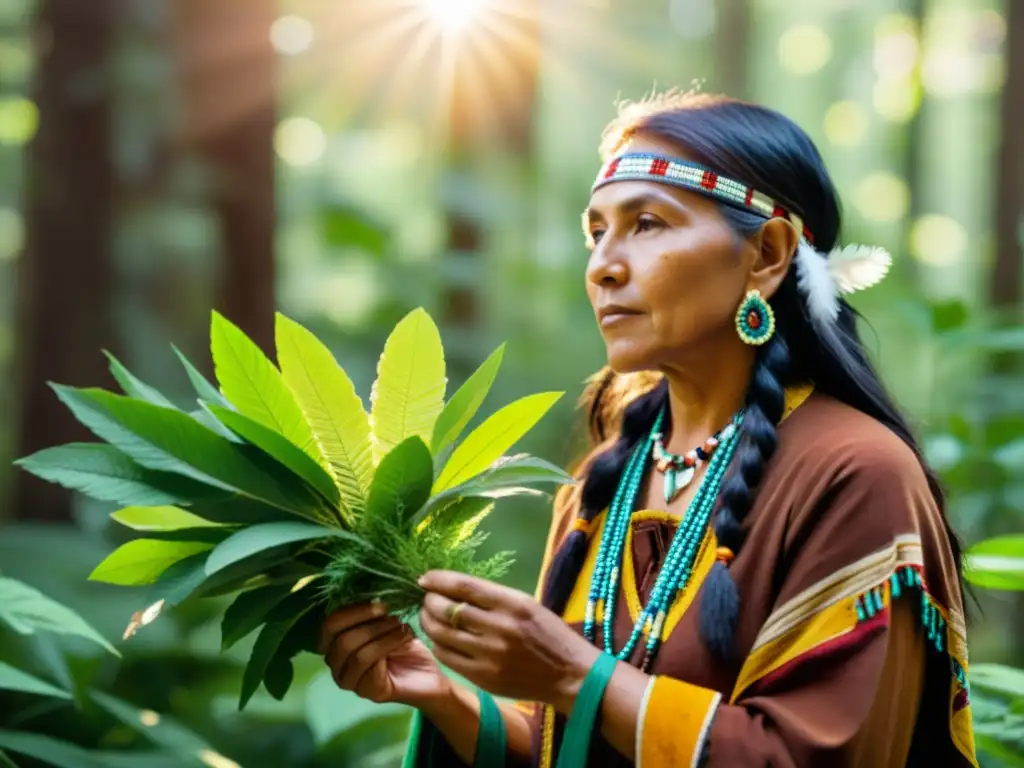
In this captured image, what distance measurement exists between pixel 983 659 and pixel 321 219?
6174mm

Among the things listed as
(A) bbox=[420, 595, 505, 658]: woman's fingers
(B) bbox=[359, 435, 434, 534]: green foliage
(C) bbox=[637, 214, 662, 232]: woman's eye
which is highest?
(C) bbox=[637, 214, 662, 232]: woman's eye

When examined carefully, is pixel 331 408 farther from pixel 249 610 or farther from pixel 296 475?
pixel 249 610

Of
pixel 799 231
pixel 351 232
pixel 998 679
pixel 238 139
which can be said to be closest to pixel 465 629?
pixel 799 231

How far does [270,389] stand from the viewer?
1857 millimetres

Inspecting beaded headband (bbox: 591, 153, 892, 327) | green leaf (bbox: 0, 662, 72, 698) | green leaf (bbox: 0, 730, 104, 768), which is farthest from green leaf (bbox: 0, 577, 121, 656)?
beaded headband (bbox: 591, 153, 892, 327)

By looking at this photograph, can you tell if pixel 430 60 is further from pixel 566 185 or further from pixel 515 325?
pixel 566 185

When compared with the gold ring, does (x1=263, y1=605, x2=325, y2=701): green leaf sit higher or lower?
lower

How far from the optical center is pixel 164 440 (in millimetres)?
1818

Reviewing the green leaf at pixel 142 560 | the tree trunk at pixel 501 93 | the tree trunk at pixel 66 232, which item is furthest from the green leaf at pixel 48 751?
the tree trunk at pixel 501 93

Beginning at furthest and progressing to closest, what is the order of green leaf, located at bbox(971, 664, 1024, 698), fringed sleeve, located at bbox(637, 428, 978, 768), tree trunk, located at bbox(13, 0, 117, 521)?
tree trunk, located at bbox(13, 0, 117, 521)
green leaf, located at bbox(971, 664, 1024, 698)
fringed sleeve, located at bbox(637, 428, 978, 768)

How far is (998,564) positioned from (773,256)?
104cm

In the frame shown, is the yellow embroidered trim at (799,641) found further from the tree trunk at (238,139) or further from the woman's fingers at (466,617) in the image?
the tree trunk at (238,139)

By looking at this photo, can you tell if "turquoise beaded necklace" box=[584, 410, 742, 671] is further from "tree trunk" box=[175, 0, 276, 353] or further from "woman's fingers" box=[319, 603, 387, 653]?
"tree trunk" box=[175, 0, 276, 353]

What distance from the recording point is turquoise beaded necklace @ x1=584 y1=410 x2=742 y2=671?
6.36 feet
